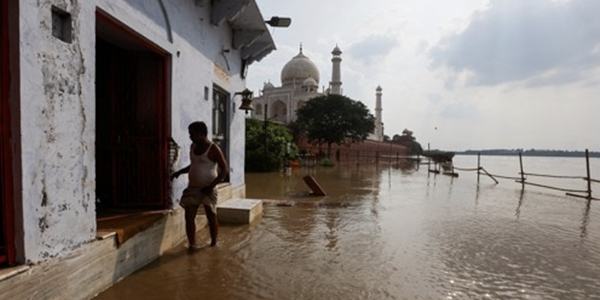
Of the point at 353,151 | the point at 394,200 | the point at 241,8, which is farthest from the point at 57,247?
the point at 353,151

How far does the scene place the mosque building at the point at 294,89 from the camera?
2035 inches

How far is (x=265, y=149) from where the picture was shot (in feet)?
73.0

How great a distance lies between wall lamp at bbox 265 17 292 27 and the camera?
339 inches

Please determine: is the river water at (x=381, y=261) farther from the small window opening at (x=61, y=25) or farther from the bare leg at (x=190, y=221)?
the small window opening at (x=61, y=25)

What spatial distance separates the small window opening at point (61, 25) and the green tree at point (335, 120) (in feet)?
116

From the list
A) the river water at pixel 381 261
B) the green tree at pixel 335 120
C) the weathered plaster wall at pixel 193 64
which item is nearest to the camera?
the river water at pixel 381 261

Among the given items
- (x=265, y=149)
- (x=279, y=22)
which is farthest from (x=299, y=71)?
(x=279, y=22)

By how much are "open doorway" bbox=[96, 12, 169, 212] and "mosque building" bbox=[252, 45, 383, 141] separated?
1782 inches

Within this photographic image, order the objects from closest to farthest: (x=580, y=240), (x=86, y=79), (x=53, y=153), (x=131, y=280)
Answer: (x=53, y=153) → (x=86, y=79) → (x=131, y=280) → (x=580, y=240)

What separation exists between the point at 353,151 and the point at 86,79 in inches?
1715

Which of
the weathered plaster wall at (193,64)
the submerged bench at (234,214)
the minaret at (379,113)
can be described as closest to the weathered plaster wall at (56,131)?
the weathered plaster wall at (193,64)

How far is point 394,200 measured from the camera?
1141 cm

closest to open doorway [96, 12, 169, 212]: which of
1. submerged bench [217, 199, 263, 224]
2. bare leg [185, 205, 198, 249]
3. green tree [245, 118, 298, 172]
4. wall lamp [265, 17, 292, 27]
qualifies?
bare leg [185, 205, 198, 249]

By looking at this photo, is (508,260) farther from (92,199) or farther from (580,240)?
(92,199)
